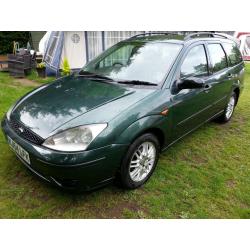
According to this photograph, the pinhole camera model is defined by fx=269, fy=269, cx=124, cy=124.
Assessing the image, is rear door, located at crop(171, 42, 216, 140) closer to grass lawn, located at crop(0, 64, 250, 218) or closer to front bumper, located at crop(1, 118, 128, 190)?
grass lawn, located at crop(0, 64, 250, 218)

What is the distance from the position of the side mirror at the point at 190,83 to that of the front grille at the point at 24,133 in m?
1.72

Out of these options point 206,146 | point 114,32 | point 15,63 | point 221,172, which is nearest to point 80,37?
point 114,32

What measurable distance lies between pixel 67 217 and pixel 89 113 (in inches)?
42.0

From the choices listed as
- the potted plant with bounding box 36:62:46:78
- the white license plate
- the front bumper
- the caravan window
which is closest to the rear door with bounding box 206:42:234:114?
the front bumper

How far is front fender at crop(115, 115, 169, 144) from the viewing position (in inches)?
104

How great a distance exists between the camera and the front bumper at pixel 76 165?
2408 mm

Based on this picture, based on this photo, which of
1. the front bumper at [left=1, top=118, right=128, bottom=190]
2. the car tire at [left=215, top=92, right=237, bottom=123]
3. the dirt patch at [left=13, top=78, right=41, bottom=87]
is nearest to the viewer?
the front bumper at [left=1, top=118, right=128, bottom=190]

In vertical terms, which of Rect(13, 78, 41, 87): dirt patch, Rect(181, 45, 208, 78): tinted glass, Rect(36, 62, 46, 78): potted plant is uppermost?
Rect(181, 45, 208, 78): tinted glass

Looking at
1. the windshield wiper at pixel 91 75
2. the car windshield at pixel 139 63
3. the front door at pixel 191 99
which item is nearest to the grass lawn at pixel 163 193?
the front door at pixel 191 99

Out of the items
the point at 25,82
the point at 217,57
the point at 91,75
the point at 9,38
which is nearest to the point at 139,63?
the point at 91,75

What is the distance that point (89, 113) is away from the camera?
2680 mm

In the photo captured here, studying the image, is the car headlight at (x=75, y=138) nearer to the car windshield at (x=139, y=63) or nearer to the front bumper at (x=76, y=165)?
the front bumper at (x=76, y=165)

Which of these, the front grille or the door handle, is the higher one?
the door handle

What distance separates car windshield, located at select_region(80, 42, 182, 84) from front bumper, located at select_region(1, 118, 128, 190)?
3.51ft
